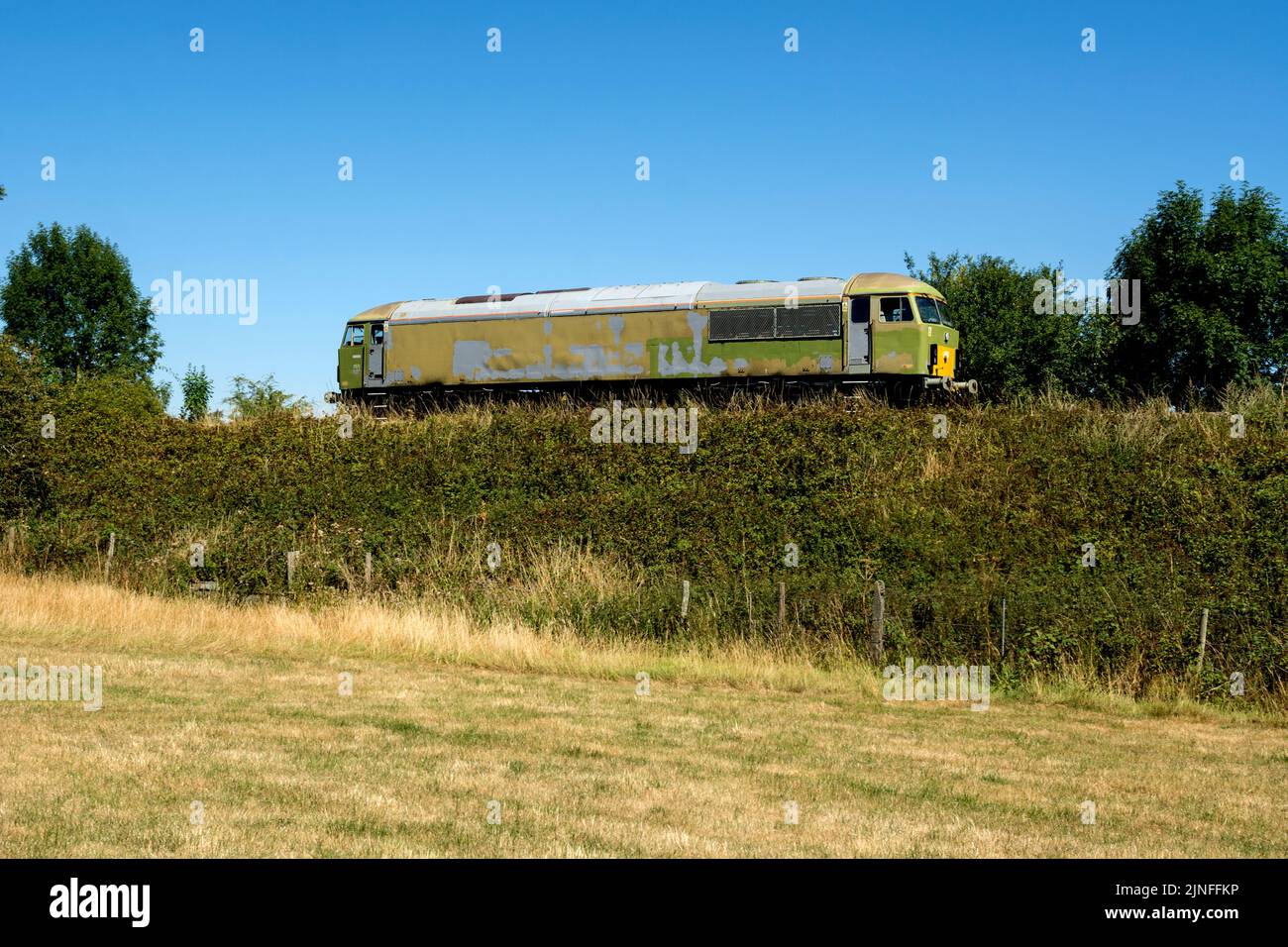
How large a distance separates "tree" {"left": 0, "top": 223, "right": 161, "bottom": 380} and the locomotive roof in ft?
140

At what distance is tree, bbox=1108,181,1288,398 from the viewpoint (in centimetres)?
4244

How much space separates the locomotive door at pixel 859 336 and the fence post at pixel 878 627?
994cm

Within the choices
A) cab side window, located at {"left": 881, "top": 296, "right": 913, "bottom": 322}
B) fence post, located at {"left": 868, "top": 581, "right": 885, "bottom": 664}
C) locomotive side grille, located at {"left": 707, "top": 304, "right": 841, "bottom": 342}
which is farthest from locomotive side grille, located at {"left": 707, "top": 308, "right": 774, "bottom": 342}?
fence post, located at {"left": 868, "top": 581, "right": 885, "bottom": 664}

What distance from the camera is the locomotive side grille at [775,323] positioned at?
85.3 feet

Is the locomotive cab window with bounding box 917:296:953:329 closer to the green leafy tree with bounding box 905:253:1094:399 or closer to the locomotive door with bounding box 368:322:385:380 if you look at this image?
the locomotive door with bounding box 368:322:385:380

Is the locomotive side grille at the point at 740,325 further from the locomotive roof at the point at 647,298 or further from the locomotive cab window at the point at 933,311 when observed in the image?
the locomotive cab window at the point at 933,311

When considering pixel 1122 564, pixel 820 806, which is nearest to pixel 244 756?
pixel 820 806

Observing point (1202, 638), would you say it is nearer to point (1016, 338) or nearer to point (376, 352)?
point (376, 352)

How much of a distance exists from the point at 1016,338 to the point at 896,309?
34.1 metres

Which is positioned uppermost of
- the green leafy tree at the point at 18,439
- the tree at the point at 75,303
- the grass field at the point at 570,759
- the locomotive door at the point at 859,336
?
the tree at the point at 75,303

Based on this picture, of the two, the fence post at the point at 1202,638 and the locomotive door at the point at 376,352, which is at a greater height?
the locomotive door at the point at 376,352

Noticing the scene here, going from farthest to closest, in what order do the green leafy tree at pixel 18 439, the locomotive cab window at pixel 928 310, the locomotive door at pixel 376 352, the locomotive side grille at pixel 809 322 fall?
1. the locomotive door at pixel 376 352
2. the locomotive side grille at pixel 809 322
3. the locomotive cab window at pixel 928 310
4. the green leafy tree at pixel 18 439

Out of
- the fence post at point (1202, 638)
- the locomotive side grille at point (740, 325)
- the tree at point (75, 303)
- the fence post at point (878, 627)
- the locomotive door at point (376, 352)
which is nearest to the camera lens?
the fence post at point (1202, 638)

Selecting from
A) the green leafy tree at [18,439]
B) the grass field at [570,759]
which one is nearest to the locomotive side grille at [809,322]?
the grass field at [570,759]
